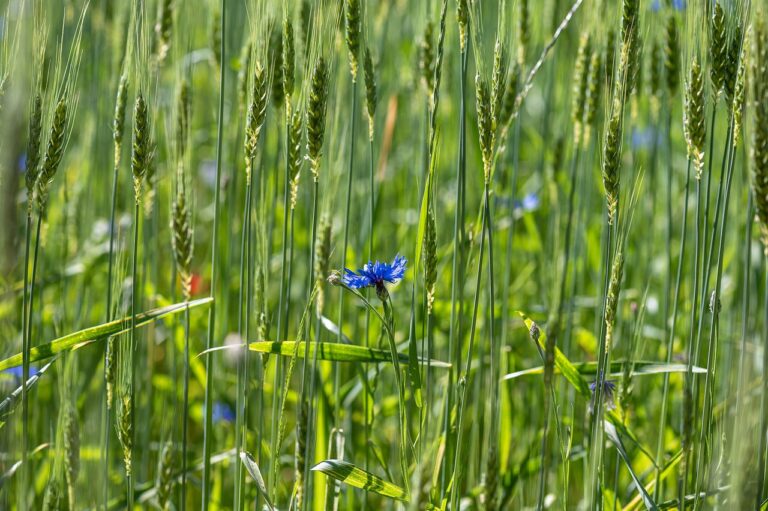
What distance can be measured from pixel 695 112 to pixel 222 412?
4.50 feet

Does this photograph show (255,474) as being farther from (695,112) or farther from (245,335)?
(695,112)

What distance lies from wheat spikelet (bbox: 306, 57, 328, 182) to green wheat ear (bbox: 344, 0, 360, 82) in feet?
0.47

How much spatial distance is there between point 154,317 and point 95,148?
4.28ft

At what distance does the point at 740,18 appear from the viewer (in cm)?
Answer: 139

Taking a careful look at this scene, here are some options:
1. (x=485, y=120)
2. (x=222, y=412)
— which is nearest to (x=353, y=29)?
(x=485, y=120)

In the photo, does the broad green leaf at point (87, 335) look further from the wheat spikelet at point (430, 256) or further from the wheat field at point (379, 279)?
the wheat spikelet at point (430, 256)

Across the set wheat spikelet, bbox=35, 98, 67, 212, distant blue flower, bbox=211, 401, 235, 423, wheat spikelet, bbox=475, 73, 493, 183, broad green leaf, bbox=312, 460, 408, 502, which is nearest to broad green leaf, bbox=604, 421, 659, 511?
broad green leaf, bbox=312, 460, 408, 502

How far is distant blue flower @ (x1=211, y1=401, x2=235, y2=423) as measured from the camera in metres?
2.15

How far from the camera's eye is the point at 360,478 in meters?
1.38

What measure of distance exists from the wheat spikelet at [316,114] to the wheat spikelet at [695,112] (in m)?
0.56

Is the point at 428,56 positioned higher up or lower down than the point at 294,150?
higher up

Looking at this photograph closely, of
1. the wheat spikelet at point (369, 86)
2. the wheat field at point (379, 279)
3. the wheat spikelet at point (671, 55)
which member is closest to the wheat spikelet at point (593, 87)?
the wheat field at point (379, 279)

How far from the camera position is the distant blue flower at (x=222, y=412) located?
84.7 inches

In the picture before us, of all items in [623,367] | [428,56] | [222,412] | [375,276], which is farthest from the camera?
[222,412]
